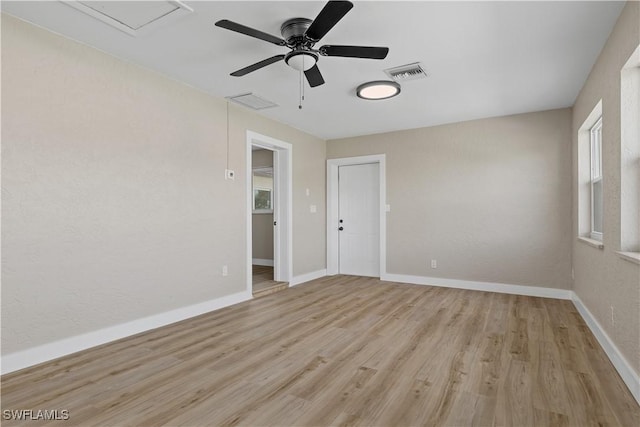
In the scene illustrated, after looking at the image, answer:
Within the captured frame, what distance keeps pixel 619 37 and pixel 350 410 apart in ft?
10.1

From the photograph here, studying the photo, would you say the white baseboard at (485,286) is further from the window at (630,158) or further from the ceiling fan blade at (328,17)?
the ceiling fan blade at (328,17)

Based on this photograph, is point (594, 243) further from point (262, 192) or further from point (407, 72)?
point (262, 192)

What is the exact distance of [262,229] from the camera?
7148 millimetres

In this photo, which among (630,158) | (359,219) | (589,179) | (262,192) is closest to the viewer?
(630,158)

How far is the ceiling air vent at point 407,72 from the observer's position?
3164mm

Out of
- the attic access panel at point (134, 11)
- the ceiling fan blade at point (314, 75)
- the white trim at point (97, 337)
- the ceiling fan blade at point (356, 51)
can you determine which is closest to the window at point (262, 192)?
the white trim at point (97, 337)

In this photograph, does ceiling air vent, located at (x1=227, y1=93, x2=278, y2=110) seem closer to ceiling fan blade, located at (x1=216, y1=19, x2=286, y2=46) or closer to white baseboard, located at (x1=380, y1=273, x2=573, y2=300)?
ceiling fan blade, located at (x1=216, y1=19, x2=286, y2=46)

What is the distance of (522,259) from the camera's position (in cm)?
463

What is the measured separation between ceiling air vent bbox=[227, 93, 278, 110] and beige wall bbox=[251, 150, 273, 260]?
2.60 metres

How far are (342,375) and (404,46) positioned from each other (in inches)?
104

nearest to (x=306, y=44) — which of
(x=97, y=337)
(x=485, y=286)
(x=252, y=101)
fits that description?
(x=252, y=101)

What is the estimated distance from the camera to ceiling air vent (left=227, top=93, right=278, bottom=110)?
Answer: 3957mm

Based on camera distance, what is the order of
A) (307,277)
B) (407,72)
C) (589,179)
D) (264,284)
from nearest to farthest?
(407,72)
(589,179)
(264,284)
(307,277)

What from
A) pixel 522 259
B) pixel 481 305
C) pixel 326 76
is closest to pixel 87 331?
pixel 326 76
